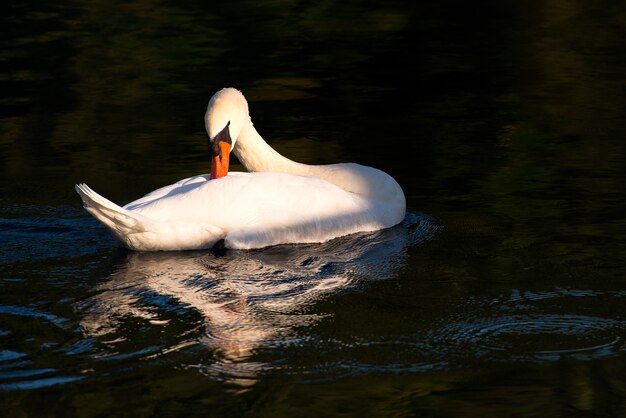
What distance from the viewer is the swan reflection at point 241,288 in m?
6.70

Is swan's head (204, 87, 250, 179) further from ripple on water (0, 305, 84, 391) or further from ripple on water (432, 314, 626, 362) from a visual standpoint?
ripple on water (432, 314, 626, 362)

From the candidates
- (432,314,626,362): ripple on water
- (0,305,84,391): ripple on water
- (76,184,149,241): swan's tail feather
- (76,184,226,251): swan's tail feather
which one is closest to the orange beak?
(76,184,226,251): swan's tail feather

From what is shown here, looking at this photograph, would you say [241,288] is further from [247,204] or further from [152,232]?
[247,204]

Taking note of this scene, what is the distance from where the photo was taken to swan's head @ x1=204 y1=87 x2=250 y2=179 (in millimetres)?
9195

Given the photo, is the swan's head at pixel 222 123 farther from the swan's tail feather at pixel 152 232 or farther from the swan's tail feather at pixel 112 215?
the swan's tail feather at pixel 112 215

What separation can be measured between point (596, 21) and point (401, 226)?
929cm

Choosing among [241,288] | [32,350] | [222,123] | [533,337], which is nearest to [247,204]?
[222,123]

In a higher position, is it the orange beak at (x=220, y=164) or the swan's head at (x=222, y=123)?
the swan's head at (x=222, y=123)

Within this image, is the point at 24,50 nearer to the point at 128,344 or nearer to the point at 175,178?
the point at 175,178

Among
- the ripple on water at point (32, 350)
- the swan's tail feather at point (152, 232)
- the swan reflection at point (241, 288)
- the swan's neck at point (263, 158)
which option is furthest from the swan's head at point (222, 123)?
the ripple on water at point (32, 350)

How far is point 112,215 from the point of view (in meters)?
8.01

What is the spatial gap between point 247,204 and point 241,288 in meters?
1.20

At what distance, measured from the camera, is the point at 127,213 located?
805 cm

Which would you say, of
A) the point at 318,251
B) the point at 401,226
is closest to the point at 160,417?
the point at 318,251
